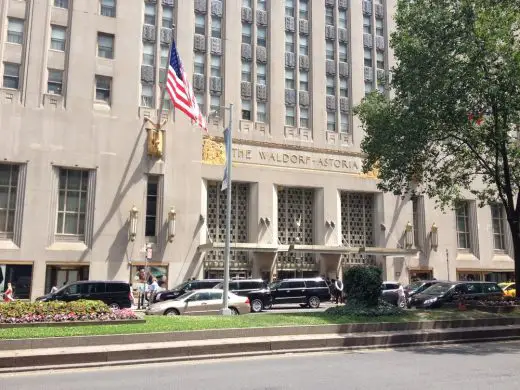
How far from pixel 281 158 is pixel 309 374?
29.5 metres

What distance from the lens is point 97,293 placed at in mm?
25469

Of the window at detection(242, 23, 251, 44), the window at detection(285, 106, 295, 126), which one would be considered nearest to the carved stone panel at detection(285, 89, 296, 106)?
the window at detection(285, 106, 295, 126)

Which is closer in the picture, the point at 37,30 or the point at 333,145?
the point at 37,30

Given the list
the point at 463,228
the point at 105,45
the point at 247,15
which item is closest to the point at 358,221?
the point at 463,228

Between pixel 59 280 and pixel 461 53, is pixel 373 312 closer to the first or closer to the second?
pixel 461 53

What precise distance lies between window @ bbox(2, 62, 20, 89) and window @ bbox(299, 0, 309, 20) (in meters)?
22.3

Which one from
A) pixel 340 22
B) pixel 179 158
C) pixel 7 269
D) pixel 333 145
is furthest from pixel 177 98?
pixel 340 22

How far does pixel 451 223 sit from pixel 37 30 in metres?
35.2

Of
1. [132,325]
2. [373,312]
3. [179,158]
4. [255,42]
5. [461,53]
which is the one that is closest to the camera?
[132,325]

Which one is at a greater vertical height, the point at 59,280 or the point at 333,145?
the point at 333,145

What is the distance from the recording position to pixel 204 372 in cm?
1101

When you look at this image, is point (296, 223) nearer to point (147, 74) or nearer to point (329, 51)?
point (329, 51)

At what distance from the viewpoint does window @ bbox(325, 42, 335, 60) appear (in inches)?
1698

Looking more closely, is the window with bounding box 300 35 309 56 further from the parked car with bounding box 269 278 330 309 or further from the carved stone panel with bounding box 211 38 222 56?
the parked car with bounding box 269 278 330 309
